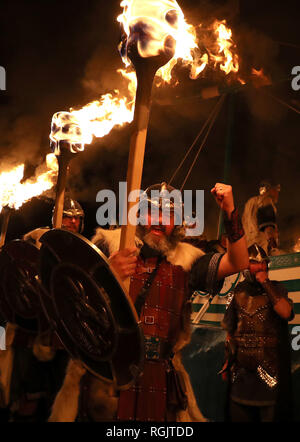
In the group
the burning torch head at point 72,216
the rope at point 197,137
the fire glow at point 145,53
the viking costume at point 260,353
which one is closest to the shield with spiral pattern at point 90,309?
the fire glow at point 145,53

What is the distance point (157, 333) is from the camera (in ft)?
9.73

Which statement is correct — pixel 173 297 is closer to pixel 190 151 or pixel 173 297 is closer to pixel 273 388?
pixel 273 388

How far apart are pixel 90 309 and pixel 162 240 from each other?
113 cm

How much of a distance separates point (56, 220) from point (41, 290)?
0.99 m

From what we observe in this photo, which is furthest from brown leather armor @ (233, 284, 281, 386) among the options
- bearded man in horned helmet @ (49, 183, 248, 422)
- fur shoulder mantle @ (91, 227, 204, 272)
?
fur shoulder mantle @ (91, 227, 204, 272)

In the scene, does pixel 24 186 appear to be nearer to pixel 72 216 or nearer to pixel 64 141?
pixel 72 216

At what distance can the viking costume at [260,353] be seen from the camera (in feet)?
13.9

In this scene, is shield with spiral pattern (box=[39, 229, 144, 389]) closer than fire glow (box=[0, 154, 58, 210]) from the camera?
Yes

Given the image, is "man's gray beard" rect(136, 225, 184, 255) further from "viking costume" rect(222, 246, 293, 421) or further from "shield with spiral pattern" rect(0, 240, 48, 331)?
"viking costume" rect(222, 246, 293, 421)

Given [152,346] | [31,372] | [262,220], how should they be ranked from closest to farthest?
[152,346], [31,372], [262,220]

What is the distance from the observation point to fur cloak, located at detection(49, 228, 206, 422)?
2.91 metres

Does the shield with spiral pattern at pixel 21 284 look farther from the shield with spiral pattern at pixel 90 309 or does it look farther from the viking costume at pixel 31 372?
the shield with spiral pattern at pixel 90 309

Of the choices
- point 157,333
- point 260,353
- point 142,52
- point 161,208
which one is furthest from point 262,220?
point 142,52

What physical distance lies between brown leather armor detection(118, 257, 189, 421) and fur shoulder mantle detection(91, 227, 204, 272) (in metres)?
0.05
